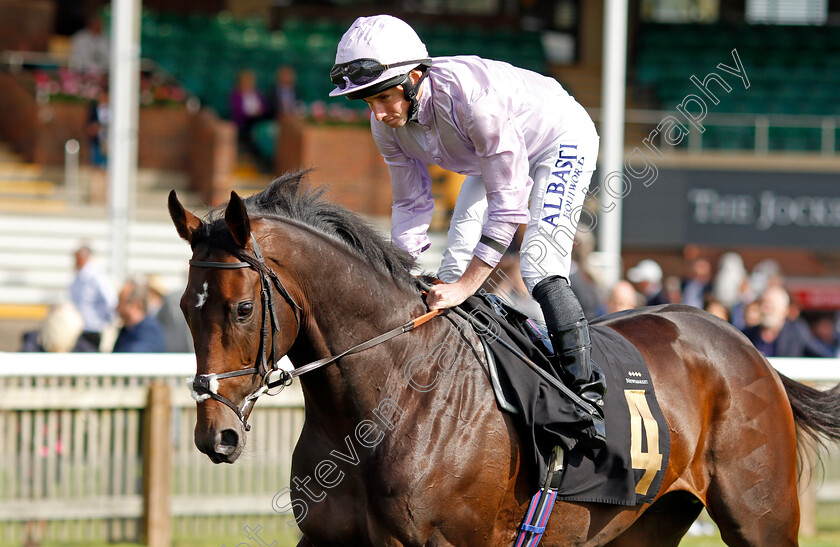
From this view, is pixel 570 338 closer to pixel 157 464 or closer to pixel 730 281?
pixel 157 464

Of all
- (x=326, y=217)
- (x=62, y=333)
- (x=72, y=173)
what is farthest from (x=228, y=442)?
(x=72, y=173)

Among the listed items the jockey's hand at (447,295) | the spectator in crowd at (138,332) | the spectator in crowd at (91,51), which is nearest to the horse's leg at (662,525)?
the jockey's hand at (447,295)

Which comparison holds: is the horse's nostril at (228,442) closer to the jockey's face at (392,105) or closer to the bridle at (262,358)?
the bridle at (262,358)

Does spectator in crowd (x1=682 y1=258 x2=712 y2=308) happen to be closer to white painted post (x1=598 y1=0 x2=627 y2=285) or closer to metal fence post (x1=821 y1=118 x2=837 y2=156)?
white painted post (x1=598 y1=0 x2=627 y2=285)

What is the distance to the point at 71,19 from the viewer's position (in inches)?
680

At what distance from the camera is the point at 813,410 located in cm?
437

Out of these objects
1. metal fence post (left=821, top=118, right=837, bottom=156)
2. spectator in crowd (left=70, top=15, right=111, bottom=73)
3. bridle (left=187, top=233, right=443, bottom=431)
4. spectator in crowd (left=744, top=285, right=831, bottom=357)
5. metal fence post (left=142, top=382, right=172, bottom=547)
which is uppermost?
spectator in crowd (left=70, top=15, right=111, bottom=73)

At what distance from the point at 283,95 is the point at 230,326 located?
1083 cm

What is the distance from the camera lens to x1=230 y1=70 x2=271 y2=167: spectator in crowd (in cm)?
1337

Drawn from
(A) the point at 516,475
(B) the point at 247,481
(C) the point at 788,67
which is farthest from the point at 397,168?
(C) the point at 788,67

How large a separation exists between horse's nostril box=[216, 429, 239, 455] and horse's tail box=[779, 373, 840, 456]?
2528 millimetres

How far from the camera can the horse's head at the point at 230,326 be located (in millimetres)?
2857

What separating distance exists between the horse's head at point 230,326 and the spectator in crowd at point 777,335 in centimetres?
531

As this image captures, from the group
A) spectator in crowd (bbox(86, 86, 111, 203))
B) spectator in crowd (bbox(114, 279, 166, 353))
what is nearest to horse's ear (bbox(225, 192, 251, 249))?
spectator in crowd (bbox(114, 279, 166, 353))
